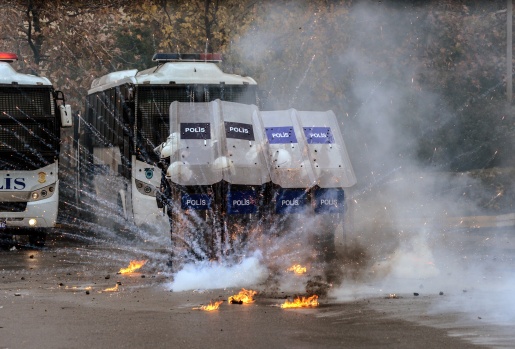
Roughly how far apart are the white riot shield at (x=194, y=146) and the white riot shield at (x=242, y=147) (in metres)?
0.11

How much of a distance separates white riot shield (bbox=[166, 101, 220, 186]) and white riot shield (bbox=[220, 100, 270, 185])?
0.11m

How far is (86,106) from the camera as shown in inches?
1118

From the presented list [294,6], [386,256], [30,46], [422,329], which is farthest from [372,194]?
[422,329]

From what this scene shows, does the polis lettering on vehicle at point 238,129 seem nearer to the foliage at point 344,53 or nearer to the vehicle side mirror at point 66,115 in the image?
the vehicle side mirror at point 66,115

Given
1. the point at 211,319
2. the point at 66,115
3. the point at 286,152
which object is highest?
the point at 66,115

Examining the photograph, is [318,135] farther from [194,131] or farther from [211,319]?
[211,319]

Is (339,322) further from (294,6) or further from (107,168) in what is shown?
(294,6)

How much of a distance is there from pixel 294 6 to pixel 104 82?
6.67 meters

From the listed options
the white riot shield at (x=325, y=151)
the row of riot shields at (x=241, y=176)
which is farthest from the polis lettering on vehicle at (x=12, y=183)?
the white riot shield at (x=325, y=151)

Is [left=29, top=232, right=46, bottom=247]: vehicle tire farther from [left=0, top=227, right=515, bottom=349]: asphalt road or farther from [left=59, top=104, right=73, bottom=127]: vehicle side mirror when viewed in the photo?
[left=0, top=227, right=515, bottom=349]: asphalt road

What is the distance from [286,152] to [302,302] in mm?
4312

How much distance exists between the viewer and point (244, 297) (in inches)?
511

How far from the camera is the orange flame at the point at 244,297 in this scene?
41.7ft

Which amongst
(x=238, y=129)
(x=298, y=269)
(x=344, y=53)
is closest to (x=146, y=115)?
(x=238, y=129)
